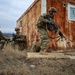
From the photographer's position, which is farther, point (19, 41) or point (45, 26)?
point (19, 41)

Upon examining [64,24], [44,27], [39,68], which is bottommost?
[39,68]

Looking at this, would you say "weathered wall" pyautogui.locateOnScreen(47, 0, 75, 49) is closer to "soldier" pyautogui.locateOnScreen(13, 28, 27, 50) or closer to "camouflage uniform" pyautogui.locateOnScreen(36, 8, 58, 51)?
"camouflage uniform" pyautogui.locateOnScreen(36, 8, 58, 51)

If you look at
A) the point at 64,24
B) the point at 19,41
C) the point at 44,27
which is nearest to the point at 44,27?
the point at 44,27

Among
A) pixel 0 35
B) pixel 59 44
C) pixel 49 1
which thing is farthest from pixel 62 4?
pixel 0 35

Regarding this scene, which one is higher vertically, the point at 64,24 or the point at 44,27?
the point at 64,24

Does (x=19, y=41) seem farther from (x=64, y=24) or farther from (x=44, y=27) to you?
(x=44, y=27)

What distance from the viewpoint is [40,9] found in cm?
890

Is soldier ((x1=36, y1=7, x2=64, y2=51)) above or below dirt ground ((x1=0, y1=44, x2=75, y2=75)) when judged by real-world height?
above

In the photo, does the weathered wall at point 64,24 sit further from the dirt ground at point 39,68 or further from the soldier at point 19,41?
the dirt ground at point 39,68

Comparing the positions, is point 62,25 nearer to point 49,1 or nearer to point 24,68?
point 49,1

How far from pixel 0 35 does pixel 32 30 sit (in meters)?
1.84

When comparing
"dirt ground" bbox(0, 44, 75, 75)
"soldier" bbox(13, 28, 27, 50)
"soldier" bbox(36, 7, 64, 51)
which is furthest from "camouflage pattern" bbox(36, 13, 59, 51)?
"soldier" bbox(13, 28, 27, 50)

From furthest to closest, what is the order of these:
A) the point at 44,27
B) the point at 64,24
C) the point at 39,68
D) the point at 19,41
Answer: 1. the point at 19,41
2. the point at 64,24
3. the point at 44,27
4. the point at 39,68

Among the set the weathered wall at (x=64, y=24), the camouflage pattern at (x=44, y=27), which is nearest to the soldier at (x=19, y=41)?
the weathered wall at (x=64, y=24)
